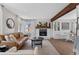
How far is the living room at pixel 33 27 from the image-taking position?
2.99 m

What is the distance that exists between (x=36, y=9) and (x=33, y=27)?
52 centimetres

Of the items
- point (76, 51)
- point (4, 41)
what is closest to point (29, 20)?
point (4, 41)

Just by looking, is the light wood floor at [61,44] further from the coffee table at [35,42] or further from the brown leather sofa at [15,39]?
the brown leather sofa at [15,39]

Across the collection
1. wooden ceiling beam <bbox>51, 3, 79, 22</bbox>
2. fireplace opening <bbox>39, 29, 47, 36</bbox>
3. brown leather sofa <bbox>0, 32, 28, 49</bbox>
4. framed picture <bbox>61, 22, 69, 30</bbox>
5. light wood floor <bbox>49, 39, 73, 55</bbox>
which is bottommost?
light wood floor <bbox>49, 39, 73, 55</bbox>

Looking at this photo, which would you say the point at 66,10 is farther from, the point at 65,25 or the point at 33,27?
the point at 33,27

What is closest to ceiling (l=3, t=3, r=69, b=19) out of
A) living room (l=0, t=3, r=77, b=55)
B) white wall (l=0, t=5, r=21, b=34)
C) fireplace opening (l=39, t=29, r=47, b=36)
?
living room (l=0, t=3, r=77, b=55)

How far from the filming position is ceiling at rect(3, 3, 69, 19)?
283 centimetres

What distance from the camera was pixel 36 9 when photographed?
312cm

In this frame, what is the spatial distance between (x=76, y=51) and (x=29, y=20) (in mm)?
1362

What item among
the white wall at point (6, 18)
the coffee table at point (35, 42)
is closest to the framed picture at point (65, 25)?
A: the coffee table at point (35, 42)

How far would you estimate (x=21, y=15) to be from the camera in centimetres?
323

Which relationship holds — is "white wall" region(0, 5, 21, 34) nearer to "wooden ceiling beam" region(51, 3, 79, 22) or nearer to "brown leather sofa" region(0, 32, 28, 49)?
"brown leather sofa" region(0, 32, 28, 49)

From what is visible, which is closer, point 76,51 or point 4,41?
point 76,51
